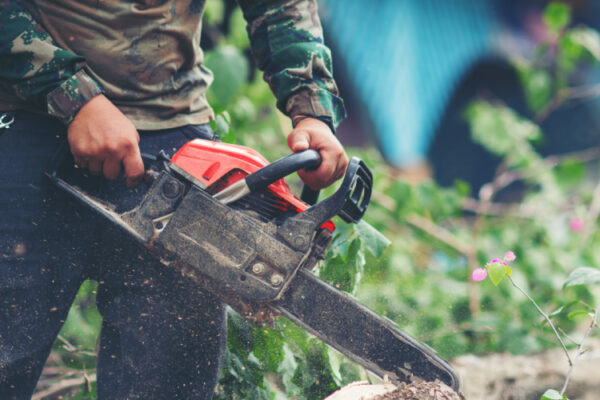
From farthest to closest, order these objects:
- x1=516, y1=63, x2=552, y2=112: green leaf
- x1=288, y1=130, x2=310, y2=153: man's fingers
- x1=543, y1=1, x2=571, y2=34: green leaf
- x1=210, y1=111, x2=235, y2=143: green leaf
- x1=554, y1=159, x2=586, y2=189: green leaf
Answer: x1=516, y1=63, x2=552, y2=112: green leaf, x1=554, y1=159, x2=586, y2=189: green leaf, x1=543, y1=1, x2=571, y2=34: green leaf, x1=210, y1=111, x2=235, y2=143: green leaf, x1=288, y1=130, x2=310, y2=153: man's fingers

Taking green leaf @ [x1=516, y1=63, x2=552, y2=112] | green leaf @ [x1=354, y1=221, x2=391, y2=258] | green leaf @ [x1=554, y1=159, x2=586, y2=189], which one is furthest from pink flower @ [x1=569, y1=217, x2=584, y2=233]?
green leaf @ [x1=354, y1=221, x2=391, y2=258]

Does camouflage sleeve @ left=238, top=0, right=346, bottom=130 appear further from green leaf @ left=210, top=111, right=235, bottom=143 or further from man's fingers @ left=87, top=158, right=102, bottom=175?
man's fingers @ left=87, top=158, right=102, bottom=175

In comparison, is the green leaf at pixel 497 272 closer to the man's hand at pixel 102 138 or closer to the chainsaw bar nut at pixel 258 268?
the chainsaw bar nut at pixel 258 268

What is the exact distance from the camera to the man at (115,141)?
3.43 feet

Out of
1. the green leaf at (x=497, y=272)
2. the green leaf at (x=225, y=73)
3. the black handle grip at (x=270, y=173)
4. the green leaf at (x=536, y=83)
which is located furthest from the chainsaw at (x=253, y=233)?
the green leaf at (x=536, y=83)

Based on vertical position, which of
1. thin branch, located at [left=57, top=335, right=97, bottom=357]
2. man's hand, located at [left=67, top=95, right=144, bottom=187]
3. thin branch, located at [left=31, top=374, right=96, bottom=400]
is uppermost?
man's hand, located at [left=67, top=95, right=144, bottom=187]

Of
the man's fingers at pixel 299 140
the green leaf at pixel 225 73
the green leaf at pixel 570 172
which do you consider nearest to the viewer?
the man's fingers at pixel 299 140

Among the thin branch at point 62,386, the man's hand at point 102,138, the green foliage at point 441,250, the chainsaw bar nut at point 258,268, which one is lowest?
the thin branch at point 62,386

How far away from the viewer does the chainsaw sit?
3.57 ft

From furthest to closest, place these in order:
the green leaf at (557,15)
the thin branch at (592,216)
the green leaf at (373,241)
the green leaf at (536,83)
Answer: the green leaf at (536,83) < the thin branch at (592,216) < the green leaf at (557,15) < the green leaf at (373,241)

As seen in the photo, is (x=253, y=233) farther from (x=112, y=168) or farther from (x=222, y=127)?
(x=222, y=127)

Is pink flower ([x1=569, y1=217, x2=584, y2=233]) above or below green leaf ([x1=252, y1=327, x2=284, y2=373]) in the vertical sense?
above

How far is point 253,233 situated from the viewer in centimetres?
109

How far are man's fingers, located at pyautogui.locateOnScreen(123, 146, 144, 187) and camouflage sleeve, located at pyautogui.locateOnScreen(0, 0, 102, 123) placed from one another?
133mm
